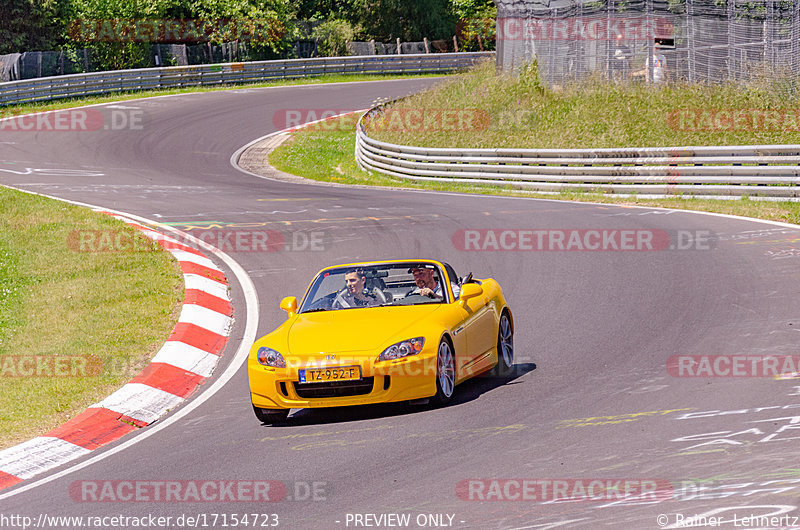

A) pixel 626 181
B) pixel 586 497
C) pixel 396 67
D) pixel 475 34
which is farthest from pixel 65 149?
pixel 475 34

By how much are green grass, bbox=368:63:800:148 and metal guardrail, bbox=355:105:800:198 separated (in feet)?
9.58

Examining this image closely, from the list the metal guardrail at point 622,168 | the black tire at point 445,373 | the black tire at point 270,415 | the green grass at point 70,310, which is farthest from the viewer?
the metal guardrail at point 622,168

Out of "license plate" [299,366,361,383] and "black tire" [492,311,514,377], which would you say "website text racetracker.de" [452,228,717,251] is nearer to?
"black tire" [492,311,514,377]

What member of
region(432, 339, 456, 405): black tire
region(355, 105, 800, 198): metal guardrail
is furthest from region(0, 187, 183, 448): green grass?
region(355, 105, 800, 198): metal guardrail

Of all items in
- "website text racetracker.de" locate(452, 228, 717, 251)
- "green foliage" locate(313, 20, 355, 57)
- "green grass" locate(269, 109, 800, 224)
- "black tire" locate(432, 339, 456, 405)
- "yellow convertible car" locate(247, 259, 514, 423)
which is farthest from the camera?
"green foliage" locate(313, 20, 355, 57)

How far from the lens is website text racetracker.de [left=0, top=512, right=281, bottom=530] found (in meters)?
6.48

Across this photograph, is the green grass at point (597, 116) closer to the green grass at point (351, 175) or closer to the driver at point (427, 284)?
the green grass at point (351, 175)

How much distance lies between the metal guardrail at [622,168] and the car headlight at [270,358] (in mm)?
14256

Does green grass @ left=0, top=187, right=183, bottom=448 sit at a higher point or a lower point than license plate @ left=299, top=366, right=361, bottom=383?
lower

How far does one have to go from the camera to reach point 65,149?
1419 inches

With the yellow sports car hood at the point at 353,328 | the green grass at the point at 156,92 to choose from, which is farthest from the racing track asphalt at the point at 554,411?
the green grass at the point at 156,92

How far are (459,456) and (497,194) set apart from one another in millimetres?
19013

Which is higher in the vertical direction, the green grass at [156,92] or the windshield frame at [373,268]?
the green grass at [156,92]

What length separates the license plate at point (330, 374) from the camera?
343 inches
